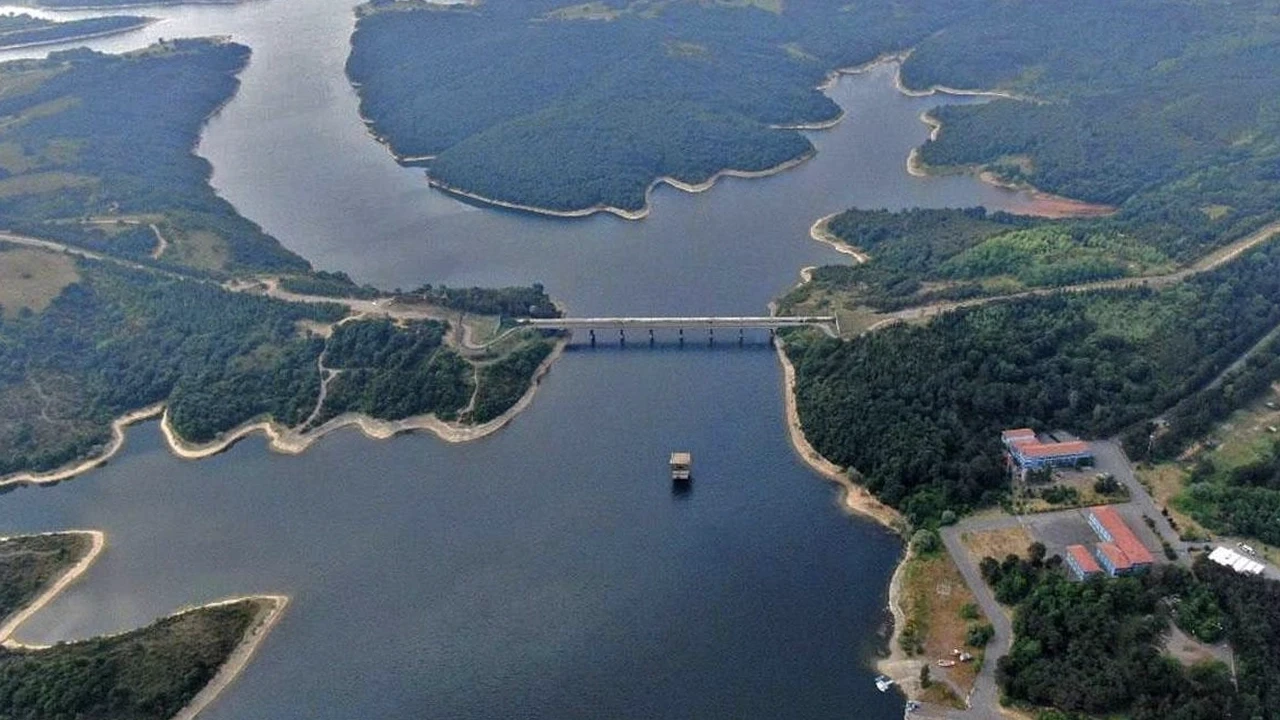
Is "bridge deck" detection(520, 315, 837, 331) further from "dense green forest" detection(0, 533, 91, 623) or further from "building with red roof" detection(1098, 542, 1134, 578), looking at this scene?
"dense green forest" detection(0, 533, 91, 623)

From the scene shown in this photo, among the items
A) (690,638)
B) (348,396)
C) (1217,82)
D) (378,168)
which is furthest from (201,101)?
(1217,82)

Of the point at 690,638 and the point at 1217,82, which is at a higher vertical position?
the point at 1217,82

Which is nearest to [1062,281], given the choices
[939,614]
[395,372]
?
[939,614]

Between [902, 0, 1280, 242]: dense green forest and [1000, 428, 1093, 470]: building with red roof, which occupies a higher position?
[902, 0, 1280, 242]: dense green forest

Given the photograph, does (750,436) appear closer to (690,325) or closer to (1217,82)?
(690,325)

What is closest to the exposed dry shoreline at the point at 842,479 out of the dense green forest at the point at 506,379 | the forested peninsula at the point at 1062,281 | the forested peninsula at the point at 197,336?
the forested peninsula at the point at 1062,281

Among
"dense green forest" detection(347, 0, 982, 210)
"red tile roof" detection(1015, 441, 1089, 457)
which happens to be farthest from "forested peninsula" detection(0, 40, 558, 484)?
"red tile roof" detection(1015, 441, 1089, 457)

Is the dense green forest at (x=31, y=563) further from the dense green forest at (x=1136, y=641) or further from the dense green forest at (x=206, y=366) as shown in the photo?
the dense green forest at (x=1136, y=641)
